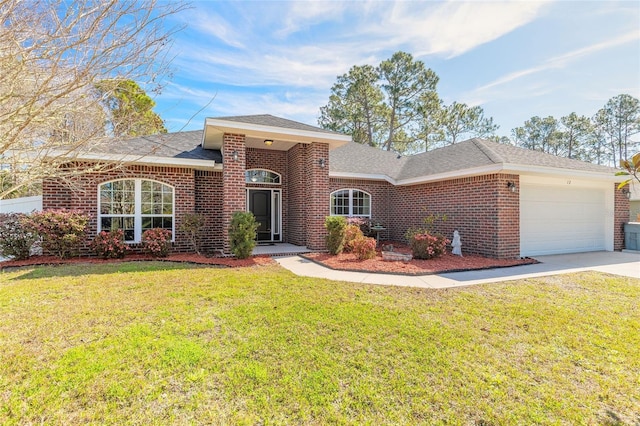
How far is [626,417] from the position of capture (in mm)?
2305

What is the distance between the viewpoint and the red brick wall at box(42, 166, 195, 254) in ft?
27.1

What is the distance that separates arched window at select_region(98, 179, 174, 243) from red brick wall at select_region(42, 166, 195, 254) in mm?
143

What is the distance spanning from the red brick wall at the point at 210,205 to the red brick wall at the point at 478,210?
754cm

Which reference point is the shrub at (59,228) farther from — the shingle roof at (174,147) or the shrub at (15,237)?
the shingle roof at (174,147)

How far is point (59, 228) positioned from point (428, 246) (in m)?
9.82

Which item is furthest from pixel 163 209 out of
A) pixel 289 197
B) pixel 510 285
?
pixel 510 285

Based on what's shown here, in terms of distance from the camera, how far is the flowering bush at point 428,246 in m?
8.39

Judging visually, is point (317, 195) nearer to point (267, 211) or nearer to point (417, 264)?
point (267, 211)

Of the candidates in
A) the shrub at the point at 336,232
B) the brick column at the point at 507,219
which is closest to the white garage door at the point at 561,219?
the brick column at the point at 507,219

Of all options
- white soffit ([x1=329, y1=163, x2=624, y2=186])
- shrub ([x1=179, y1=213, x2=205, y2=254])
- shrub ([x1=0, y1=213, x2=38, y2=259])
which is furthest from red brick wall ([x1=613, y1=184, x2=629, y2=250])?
shrub ([x1=0, y1=213, x2=38, y2=259])

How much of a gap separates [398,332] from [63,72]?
14.7 feet

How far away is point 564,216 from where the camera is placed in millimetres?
10148

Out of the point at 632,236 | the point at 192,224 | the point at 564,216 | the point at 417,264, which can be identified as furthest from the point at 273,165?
the point at 632,236

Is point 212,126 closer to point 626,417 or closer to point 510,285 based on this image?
point 510,285
